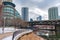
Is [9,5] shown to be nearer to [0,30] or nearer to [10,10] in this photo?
[10,10]

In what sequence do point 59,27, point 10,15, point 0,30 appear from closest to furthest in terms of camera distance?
point 0,30 < point 59,27 < point 10,15

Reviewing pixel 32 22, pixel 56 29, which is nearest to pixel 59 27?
pixel 56 29

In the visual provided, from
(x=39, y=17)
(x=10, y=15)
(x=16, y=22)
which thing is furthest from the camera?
(x=39, y=17)

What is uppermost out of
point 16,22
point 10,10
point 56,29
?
point 10,10

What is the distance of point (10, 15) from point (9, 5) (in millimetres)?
14535

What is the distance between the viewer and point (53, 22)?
138000mm

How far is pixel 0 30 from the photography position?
138 feet

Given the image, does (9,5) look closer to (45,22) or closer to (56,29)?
(45,22)

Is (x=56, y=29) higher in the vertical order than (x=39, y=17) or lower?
lower

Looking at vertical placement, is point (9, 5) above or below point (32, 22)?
above

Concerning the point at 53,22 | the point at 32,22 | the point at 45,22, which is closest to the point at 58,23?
the point at 53,22

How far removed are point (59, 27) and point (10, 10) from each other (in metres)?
54.5

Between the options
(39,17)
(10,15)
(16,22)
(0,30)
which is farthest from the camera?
(39,17)

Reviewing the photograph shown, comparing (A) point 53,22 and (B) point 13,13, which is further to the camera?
(B) point 13,13
